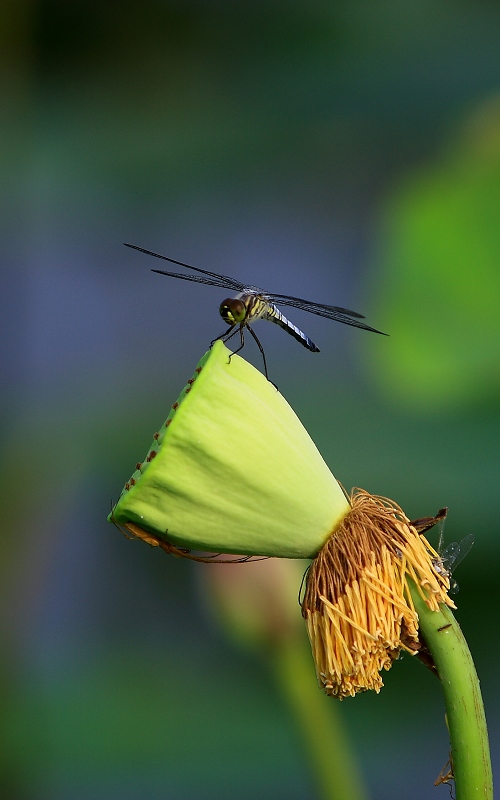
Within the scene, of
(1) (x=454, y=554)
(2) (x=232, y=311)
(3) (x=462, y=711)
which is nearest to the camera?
(3) (x=462, y=711)

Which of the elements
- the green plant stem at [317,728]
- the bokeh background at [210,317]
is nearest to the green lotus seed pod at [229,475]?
the green plant stem at [317,728]

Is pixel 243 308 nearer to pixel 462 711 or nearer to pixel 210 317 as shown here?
pixel 462 711

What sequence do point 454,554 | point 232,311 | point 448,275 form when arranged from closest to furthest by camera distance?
point 454,554 < point 232,311 < point 448,275

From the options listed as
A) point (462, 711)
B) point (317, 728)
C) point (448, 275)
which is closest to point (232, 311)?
point (462, 711)

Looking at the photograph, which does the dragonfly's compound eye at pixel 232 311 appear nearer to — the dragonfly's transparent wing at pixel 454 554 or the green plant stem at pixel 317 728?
the dragonfly's transparent wing at pixel 454 554

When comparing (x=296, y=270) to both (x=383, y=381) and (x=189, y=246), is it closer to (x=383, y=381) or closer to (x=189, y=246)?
(x=189, y=246)
